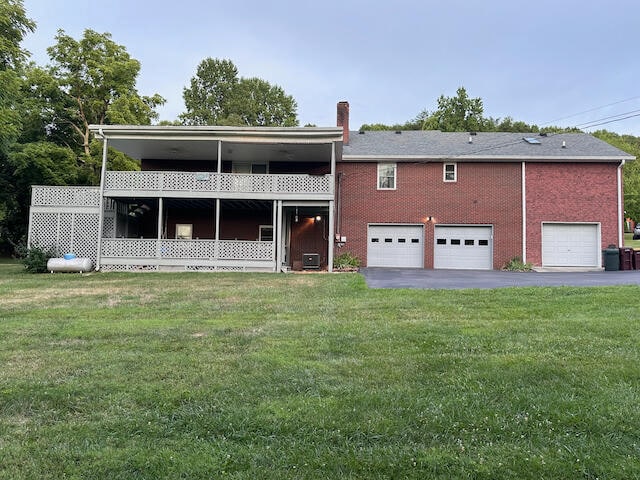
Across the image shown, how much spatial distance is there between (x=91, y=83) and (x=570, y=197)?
27732 millimetres

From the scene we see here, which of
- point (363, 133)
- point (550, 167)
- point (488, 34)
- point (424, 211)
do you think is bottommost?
point (424, 211)

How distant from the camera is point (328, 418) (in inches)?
132

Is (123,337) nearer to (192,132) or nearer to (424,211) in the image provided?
(192,132)

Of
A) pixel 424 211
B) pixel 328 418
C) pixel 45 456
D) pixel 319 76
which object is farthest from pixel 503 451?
pixel 319 76

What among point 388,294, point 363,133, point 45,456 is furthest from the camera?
point 363,133

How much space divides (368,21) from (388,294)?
14625 millimetres

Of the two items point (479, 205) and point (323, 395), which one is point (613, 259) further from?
point (323, 395)

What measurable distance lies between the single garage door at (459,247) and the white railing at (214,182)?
6.29 m

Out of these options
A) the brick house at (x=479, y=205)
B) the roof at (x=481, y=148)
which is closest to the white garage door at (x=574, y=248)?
the brick house at (x=479, y=205)

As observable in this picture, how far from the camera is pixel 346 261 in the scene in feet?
61.0

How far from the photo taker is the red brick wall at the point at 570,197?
19.0m

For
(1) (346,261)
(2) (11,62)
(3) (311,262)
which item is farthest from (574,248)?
(2) (11,62)

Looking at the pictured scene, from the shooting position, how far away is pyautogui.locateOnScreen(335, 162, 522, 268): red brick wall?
19297 millimetres

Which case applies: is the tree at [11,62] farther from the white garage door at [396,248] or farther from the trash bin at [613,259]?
the trash bin at [613,259]
